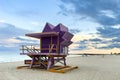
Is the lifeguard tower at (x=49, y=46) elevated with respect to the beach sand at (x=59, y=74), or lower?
elevated

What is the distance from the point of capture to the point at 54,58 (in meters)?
19.2

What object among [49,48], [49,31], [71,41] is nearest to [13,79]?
[49,48]

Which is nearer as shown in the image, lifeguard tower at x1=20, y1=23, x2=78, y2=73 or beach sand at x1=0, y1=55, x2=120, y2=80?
beach sand at x1=0, y1=55, x2=120, y2=80

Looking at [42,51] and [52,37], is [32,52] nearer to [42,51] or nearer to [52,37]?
[42,51]

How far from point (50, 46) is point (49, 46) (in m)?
0.67

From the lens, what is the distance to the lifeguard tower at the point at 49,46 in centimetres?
1790

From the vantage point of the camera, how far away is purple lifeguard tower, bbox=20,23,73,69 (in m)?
17.9

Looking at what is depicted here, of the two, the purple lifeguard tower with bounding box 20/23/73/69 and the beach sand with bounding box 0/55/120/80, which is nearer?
the beach sand with bounding box 0/55/120/80

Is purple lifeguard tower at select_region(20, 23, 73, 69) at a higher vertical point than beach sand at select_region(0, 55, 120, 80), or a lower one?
higher

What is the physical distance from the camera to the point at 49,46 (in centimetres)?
1783

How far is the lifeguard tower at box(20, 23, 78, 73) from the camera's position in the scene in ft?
58.7

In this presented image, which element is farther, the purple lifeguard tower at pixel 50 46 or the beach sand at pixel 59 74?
the purple lifeguard tower at pixel 50 46

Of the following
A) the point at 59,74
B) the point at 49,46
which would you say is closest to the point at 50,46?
the point at 49,46

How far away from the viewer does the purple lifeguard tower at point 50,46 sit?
17.9 meters
